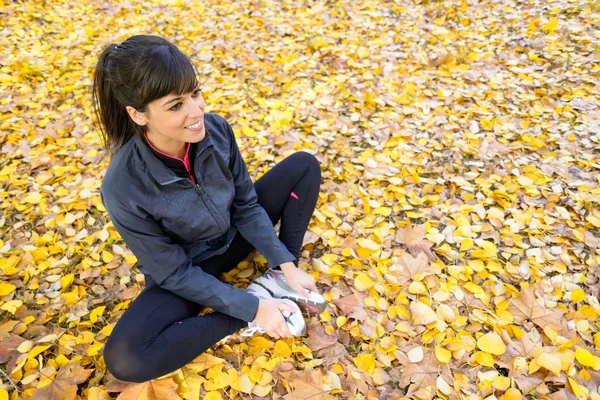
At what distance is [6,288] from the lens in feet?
6.02

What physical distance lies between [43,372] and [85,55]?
2.97 m

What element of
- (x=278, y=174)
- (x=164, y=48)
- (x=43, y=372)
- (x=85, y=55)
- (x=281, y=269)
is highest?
(x=164, y=48)

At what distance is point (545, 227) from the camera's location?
196 cm

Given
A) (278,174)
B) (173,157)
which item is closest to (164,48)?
(173,157)

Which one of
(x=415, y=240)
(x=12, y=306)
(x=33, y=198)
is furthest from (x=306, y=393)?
(x=33, y=198)

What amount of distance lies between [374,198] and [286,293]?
845 millimetres

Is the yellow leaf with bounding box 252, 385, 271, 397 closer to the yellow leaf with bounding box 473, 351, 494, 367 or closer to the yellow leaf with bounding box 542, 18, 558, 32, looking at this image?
the yellow leaf with bounding box 473, 351, 494, 367

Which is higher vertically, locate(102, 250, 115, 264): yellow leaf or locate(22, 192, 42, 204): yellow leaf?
locate(22, 192, 42, 204): yellow leaf

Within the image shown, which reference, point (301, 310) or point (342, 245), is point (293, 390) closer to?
point (301, 310)

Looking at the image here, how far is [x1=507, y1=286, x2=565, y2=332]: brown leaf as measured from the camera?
1.60 m

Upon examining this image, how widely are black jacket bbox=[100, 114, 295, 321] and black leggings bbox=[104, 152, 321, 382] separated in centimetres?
7

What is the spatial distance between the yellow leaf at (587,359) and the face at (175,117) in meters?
1.75

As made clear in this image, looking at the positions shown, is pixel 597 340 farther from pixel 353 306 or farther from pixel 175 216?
pixel 175 216

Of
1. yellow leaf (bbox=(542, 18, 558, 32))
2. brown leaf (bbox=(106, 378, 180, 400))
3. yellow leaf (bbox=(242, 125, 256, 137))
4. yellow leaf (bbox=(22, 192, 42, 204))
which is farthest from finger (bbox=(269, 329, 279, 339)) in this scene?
yellow leaf (bbox=(542, 18, 558, 32))
